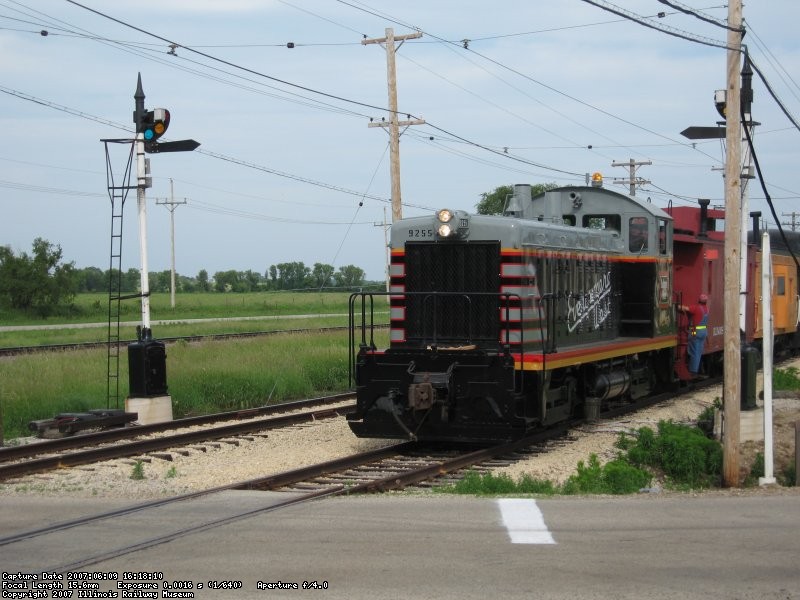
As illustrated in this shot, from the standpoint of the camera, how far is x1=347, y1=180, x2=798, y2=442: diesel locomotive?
1136cm

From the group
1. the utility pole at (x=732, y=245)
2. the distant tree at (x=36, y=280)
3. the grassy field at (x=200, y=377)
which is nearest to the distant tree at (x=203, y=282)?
the distant tree at (x=36, y=280)

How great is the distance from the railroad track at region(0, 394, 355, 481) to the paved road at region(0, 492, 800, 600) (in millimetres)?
2175

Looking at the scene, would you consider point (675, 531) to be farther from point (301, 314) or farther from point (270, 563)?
point (301, 314)

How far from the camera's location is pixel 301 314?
57.4 m

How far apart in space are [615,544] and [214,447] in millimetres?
6748

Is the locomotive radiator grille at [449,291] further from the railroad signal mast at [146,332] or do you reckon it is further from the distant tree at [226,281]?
the distant tree at [226,281]

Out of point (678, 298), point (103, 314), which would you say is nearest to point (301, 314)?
point (103, 314)

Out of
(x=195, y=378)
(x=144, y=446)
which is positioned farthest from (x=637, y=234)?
(x=195, y=378)

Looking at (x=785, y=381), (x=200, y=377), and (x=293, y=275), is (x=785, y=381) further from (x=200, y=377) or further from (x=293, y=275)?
(x=293, y=275)

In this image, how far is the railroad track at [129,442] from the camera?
10844 millimetres

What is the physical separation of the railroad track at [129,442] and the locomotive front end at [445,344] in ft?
8.08

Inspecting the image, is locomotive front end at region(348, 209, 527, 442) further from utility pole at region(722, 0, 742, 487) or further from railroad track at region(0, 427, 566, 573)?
Result: utility pole at region(722, 0, 742, 487)

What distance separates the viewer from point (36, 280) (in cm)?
5403

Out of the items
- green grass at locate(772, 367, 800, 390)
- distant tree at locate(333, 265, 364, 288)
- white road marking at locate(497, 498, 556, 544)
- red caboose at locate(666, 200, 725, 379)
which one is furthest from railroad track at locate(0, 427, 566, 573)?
distant tree at locate(333, 265, 364, 288)
